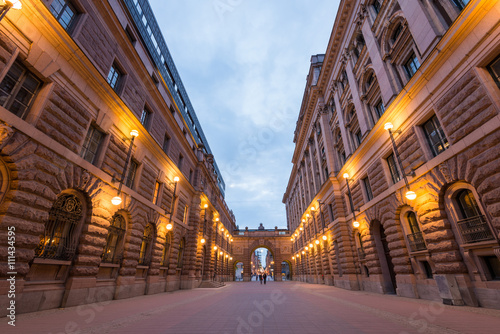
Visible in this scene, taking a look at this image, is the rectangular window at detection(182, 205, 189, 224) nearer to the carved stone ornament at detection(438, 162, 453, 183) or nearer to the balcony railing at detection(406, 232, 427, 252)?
the balcony railing at detection(406, 232, 427, 252)

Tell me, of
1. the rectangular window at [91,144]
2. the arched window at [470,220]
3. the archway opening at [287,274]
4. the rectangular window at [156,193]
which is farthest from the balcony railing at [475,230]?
the archway opening at [287,274]

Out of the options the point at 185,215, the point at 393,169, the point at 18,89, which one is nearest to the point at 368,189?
the point at 393,169

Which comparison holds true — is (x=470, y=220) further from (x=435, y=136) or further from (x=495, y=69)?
(x=495, y=69)

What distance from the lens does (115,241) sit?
11617 mm

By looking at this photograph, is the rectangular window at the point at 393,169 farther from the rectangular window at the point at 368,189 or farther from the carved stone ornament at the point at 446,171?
the carved stone ornament at the point at 446,171

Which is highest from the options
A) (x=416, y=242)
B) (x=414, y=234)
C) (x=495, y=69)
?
(x=495, y=69)

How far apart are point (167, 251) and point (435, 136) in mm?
18970

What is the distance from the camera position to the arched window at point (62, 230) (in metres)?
7.88

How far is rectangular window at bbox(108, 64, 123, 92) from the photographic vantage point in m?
12.0

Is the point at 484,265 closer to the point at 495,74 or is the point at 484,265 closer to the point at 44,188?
the point at 495,74

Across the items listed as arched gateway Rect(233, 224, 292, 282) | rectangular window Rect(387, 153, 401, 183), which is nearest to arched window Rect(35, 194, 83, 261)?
rectangular window Rect(387, 153, 401, 183)

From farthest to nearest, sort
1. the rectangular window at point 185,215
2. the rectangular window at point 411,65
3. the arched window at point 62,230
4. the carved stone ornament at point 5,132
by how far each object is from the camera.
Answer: the rectangular window at point 185,215, the rectangular window at point 411,65, the arched window at point 62,230, the carved stone ornament at point 5,132

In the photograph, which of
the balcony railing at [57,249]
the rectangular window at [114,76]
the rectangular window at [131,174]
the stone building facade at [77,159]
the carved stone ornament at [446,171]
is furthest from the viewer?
the rectangular window at [131,174]

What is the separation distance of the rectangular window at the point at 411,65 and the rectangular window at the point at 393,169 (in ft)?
15.2
